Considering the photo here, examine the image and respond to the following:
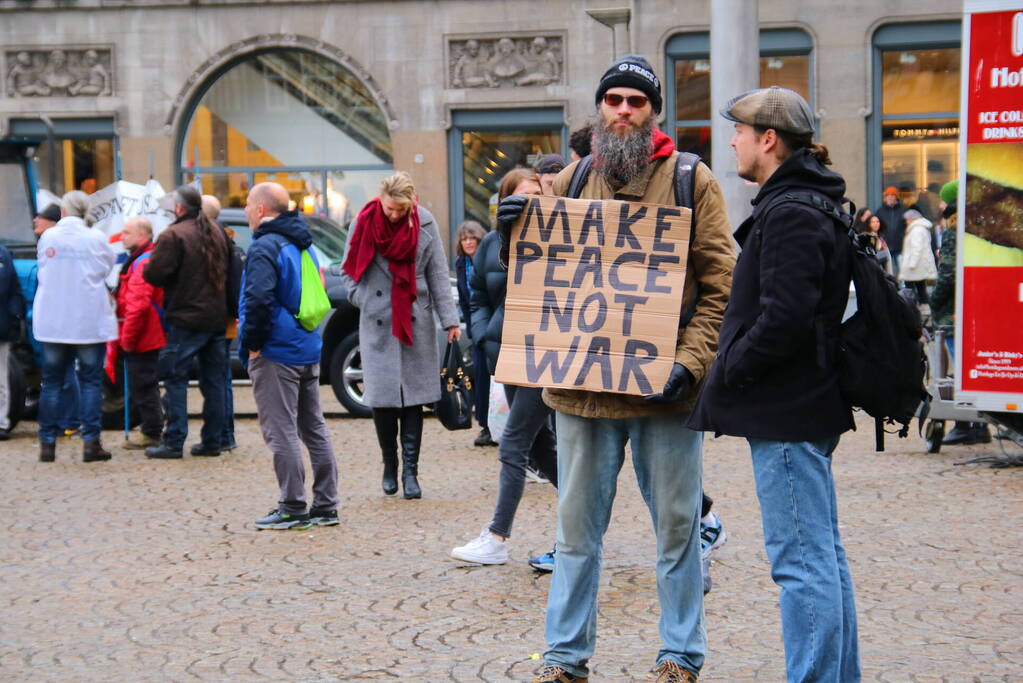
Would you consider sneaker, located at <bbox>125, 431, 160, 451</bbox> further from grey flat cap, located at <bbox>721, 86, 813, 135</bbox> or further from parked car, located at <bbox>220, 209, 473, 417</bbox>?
grey flat cap, located at <bbox>721, 86, 813, 135</bbox>

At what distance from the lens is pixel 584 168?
505cm

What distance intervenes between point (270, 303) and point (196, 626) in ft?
7.44

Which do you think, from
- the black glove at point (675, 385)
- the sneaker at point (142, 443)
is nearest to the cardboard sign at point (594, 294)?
the black glove at point (675, 385)

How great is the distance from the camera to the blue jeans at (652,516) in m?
4.77

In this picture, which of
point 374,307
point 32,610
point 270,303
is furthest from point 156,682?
point 374,307

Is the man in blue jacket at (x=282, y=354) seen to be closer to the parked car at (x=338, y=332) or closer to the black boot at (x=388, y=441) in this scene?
the black boot at (x=388, y=441)

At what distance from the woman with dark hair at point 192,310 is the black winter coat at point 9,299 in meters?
1.48

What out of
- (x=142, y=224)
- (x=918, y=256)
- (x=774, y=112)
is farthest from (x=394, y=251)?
Result: (x=918, y=256)

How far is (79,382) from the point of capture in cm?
1121

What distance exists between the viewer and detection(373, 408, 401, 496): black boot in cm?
882

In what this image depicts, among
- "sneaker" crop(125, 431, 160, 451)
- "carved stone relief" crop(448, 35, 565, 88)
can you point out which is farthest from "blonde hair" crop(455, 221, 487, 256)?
"carved stone relief" crop(448, 35, 565, 88)

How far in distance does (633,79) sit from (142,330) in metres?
7.33

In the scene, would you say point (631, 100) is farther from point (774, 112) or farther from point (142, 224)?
point (142, 224)

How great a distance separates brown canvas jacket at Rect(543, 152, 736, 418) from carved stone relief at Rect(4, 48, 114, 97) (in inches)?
846
